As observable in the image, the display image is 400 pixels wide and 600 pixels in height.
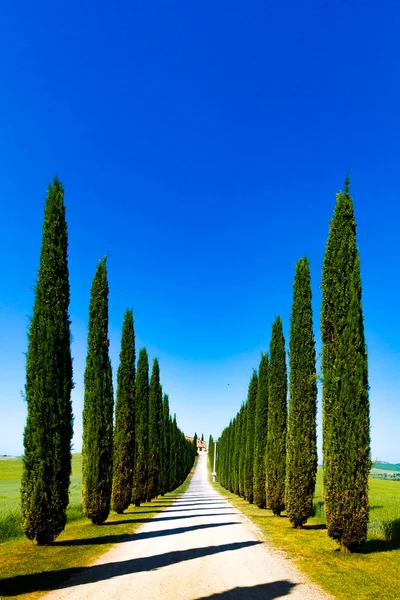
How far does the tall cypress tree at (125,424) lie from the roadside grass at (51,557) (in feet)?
13.6

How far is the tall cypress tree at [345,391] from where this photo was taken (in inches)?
406

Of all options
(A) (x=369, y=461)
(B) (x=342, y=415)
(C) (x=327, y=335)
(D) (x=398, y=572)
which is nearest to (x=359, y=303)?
(C) (x=327, y=335)

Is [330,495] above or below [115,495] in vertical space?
above

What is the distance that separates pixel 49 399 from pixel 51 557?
356cm

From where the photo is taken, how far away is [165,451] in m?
35.7

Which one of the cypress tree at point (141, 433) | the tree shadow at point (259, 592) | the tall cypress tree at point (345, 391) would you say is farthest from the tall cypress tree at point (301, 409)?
the cypress tree at point (141, 433)

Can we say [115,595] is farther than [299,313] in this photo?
No

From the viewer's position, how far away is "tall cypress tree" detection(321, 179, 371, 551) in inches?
406

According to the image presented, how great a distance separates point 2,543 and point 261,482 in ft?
49.8

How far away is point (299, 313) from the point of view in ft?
55.7

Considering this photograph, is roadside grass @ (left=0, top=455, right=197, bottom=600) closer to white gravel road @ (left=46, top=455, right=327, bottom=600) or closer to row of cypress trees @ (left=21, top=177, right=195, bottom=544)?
white gravel road @ (left=46, top=455, right=327, bottom=600)

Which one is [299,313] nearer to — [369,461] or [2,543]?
Answer: [369,461]

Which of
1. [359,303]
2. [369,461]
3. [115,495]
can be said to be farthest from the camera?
[115,495]

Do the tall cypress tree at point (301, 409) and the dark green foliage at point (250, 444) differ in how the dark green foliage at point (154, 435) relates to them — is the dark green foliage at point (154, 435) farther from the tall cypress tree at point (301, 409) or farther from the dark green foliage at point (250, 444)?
the tall cypress tree at point (301, 409)
